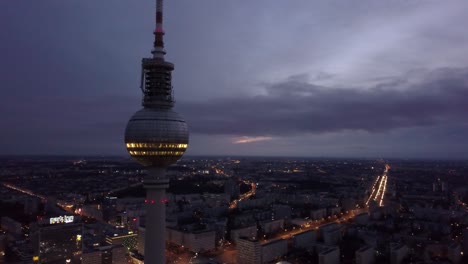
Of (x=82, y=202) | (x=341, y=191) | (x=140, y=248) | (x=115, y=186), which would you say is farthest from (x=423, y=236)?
(x=115, y=186)

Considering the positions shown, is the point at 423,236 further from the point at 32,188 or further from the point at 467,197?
the point at 32,188

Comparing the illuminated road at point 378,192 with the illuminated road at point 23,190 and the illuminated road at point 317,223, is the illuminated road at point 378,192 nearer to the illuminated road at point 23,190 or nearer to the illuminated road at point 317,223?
the illuminated road at point 317,223

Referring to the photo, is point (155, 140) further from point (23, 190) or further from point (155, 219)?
point (23, 190)

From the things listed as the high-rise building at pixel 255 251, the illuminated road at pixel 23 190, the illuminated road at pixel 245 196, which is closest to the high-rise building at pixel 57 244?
the high-rise building at pixel 255 251

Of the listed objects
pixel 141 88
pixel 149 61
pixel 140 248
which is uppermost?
pixel 149 61

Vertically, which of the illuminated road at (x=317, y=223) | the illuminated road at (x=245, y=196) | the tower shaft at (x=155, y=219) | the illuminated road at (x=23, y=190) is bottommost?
the illuminated road at (x=317, y=223)

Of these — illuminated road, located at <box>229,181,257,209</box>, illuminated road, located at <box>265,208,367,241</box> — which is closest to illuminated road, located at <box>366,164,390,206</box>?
illuminated road, located at <box>265,208,367,241</box>
